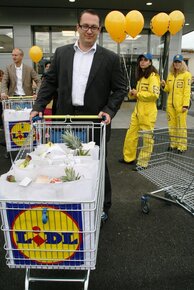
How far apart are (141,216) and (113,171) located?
1.45m

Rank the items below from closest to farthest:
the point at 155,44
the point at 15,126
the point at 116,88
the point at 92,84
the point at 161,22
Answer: the point at 92,84, the point at 116,88, the point at 15,126, the point at 161,22, the point at 155,44

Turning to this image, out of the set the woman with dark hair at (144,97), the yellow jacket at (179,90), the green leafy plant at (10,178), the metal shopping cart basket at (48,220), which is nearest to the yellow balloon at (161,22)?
the yellow jacket at (179,90)

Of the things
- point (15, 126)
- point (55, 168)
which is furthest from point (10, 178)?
point (15, 126)

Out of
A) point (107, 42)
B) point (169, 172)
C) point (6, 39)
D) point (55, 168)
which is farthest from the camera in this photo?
point (107, 42)

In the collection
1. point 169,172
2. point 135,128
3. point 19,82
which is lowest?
point 169,172

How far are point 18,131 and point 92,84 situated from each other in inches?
82.7

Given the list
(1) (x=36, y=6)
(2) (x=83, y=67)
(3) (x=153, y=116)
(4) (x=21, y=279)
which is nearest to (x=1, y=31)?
(1) (x=36, y=6)

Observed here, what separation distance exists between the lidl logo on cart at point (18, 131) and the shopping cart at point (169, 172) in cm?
187

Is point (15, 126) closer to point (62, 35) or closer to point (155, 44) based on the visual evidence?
point (62, 35)

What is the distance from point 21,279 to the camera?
2.21 metres

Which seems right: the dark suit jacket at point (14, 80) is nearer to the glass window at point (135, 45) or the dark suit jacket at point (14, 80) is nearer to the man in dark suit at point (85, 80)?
the man in dark suit at point (85, 80)

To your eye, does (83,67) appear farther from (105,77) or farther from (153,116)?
(153,116)

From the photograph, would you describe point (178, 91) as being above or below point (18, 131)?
above

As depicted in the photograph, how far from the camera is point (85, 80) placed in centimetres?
260
